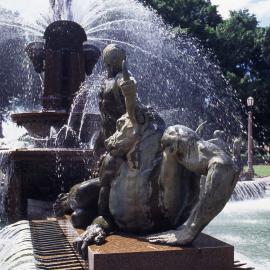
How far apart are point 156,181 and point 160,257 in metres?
0.58

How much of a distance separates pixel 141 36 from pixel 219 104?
877 cm

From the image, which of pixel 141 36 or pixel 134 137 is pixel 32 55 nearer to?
pixel 134 137

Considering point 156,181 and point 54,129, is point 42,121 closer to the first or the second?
point 54,129

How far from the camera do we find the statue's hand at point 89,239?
3.43 metres

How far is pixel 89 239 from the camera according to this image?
350 cm

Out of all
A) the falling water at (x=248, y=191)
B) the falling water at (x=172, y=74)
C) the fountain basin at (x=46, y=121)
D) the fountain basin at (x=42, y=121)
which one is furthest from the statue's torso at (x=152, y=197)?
the falling water at (x=172, y=74)

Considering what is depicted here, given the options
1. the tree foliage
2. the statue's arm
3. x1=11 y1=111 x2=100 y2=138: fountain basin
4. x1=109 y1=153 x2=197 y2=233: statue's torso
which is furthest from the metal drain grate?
the tree foliage

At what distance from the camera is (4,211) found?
6730 mm

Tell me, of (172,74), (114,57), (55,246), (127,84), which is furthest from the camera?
(172,74)

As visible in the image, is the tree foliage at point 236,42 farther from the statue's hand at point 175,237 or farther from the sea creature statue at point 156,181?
the statue's hand at point 175,237

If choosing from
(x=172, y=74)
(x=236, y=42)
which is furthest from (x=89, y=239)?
(x=236, y=42)

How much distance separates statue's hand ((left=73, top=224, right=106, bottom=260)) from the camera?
135 inches

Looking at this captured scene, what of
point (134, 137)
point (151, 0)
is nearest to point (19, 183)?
point (134, 137)

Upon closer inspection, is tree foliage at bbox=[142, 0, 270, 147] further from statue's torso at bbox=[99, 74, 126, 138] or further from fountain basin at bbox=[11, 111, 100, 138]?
statue's torso at bbox=[99, 74, 126, 138]
